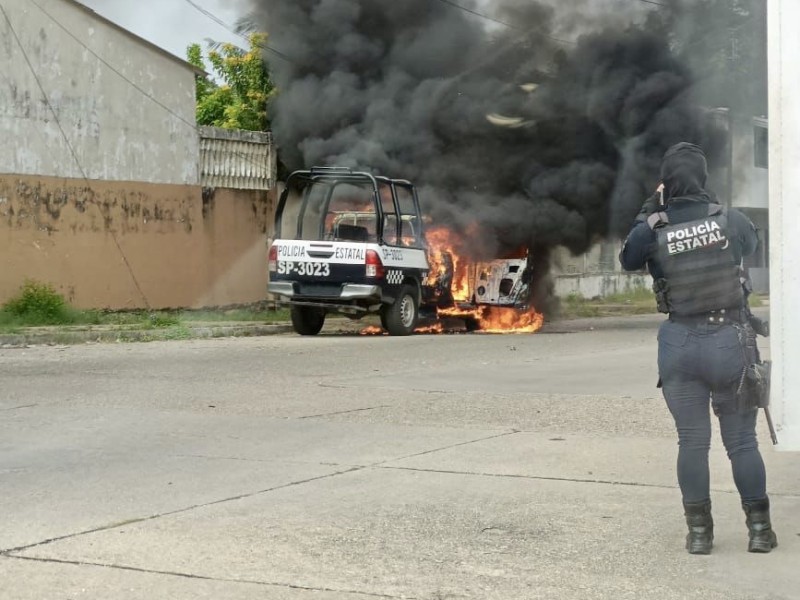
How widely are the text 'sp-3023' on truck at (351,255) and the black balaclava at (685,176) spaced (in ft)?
40.3

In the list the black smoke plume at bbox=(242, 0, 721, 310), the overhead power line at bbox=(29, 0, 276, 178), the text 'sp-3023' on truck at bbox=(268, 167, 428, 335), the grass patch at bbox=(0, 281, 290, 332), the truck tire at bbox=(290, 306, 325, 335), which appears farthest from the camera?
the black smoke plume at bbox=(242, 0, 721, 310)

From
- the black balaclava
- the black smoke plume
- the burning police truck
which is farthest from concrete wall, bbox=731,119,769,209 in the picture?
the black balaclava

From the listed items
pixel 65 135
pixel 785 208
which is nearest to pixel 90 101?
pixel 65 135

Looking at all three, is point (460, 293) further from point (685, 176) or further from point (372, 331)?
point (685, 176)

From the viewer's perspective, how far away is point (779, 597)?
4422 millimetres

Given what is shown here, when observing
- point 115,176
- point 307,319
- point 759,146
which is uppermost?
point 759,146

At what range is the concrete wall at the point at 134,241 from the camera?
19125 millimetres

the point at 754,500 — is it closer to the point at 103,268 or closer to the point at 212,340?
the point at 212,340

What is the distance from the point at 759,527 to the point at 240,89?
938 inches

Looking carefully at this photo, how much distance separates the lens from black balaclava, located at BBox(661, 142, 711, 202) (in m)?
5.22

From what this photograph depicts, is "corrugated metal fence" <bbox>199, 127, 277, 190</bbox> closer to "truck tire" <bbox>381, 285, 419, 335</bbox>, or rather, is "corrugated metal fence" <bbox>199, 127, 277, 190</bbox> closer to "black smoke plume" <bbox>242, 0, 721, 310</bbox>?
"black smoke plume" <bbox>242, 0, 721, 310</bbox>

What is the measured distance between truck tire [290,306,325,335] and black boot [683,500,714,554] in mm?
13678

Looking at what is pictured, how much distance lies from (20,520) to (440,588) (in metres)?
2.23

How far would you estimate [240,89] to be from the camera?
90.6 feet
